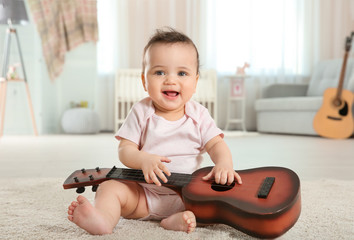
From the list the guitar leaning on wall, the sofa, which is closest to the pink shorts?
the guitar leaning on wall

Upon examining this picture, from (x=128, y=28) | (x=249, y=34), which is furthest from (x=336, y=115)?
(x=128, y=28)

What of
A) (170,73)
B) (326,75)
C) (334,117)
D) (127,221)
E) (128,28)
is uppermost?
(128,28)

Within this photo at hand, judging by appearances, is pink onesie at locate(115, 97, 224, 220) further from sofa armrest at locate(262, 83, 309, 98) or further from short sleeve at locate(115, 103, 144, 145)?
sofa armrest at locate(262, 83, 309, 98)

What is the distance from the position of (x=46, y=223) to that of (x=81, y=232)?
10 cm

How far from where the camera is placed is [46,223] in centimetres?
69

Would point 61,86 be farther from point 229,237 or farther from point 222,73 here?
point 229,237

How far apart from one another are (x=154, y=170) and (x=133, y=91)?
345 cm

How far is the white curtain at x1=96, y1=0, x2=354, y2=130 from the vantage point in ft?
14.0

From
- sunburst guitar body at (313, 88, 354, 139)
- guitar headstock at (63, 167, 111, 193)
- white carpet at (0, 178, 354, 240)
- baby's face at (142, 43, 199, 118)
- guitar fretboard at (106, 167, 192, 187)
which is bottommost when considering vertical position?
sunburst guitar body at (313, 88, 354, 139)

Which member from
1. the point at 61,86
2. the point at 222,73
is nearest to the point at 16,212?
the point at 61,86

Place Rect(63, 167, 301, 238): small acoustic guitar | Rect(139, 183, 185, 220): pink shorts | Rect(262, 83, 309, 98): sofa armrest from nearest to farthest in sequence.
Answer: Rect(63, 167, 301, 238): small acoustic guitar < Rect(139, 183, 185, 220): pink shorts < Rect(262, 83, 309, 98): sofa armrest

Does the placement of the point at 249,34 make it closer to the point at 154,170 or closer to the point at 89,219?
the point at 154,170

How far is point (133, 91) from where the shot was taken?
159 inches

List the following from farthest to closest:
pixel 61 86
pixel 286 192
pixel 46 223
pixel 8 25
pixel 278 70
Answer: pixel 278 70 < pixel 61 86 < pixel 8 25 < pixel 46 223 < pixel 286 192
